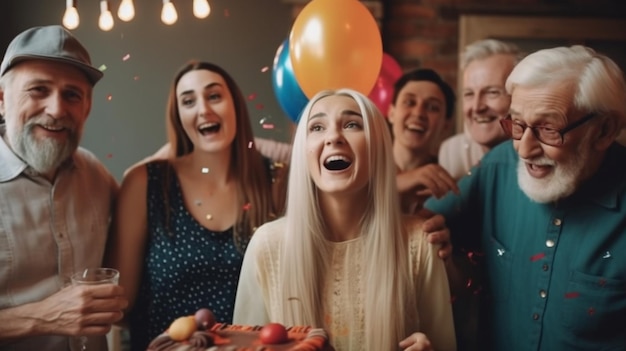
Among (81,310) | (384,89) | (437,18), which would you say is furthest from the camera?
(437,18)

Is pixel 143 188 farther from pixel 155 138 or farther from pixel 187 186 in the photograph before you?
pixel 155 138

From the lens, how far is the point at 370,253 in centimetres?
169

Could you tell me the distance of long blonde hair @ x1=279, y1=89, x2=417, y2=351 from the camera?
65.1 inches

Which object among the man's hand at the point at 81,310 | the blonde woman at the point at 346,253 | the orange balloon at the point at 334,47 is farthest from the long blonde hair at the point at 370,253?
the man's hand at the point at 81,310

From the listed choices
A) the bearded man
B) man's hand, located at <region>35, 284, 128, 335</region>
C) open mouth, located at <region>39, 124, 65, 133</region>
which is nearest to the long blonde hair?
man's hand, located at <region>35, 284, 128, 335</region>

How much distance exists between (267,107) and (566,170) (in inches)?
48.5

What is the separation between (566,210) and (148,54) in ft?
4.72

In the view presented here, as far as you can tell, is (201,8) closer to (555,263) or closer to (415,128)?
(415,128)

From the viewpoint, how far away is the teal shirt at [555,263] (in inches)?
66.7

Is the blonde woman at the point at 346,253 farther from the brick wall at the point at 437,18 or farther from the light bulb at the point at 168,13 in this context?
the brick wall at the point at 437,18

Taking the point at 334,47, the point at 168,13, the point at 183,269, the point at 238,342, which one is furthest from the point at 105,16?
the point at 238,342

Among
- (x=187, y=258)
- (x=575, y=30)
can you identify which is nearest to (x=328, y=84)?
(x=187, y=258)

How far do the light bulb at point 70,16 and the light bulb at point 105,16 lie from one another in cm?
7

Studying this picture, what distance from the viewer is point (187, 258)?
197 centimetres
